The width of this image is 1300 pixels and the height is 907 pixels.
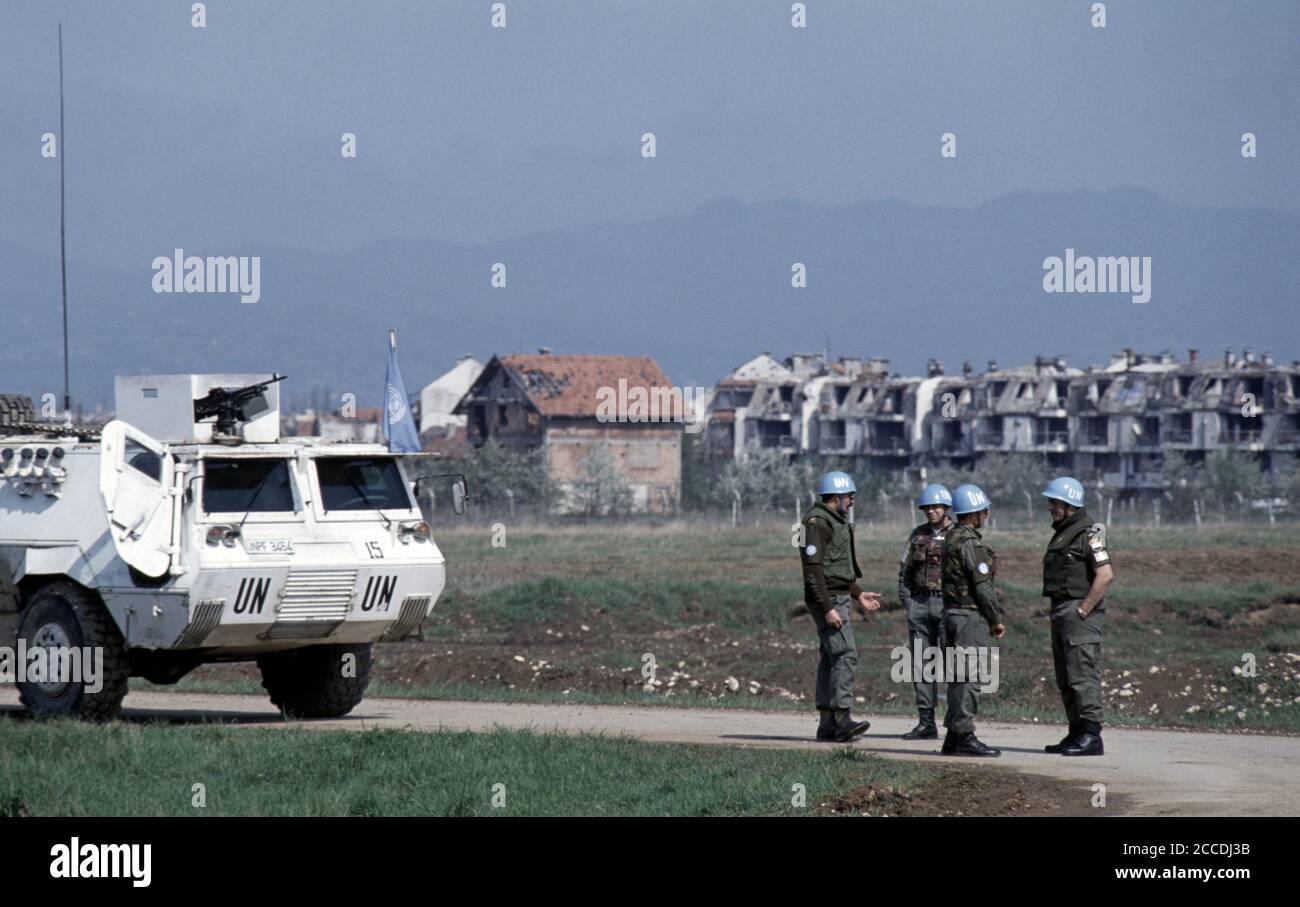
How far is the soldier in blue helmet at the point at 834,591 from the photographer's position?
16797 millimetres

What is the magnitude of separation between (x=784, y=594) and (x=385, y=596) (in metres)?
20.0

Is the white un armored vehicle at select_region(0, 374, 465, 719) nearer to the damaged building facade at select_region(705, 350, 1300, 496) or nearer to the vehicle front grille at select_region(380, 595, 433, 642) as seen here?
the vehicle front grille at select_region(380, 595, 433, 642)

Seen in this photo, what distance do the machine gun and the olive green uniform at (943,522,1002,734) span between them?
22.4 feet

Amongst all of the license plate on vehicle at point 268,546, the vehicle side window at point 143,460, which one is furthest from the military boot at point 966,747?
the vehicle side window at point 143,460

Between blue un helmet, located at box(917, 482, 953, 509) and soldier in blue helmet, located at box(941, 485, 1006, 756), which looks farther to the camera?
blue un helmet, located at box(917, 482, 953, 509)

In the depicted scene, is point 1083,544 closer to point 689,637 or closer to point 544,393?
point 689,637

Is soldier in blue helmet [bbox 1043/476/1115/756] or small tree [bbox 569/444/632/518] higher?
soldier in blue helmet [bbox 1043/476/1115/756]

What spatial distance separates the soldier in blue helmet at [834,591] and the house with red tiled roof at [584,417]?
85356 millimetres

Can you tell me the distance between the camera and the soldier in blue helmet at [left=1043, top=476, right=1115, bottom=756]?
1634 centimetres

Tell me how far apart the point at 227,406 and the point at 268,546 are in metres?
1.61

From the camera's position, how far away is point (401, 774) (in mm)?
15227

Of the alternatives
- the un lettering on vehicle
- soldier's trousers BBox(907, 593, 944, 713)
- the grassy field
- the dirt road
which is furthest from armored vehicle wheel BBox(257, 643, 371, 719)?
soldier's trousers BBox(907, 593, 944, 713)
